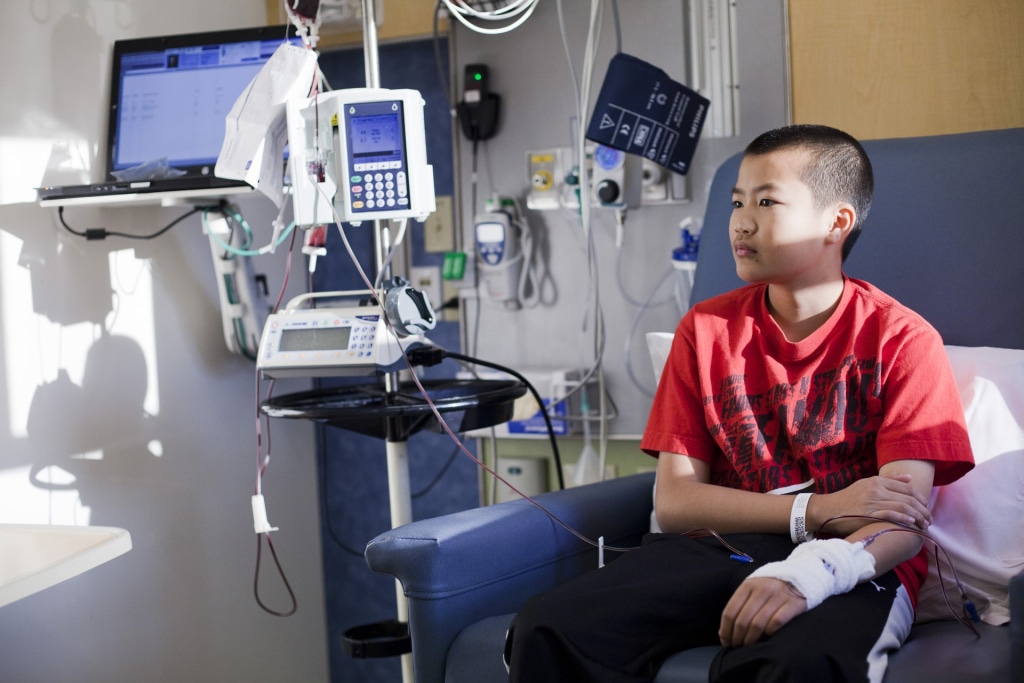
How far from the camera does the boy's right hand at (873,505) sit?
131 cm

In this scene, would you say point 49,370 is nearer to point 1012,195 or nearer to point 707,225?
Answer: point 707,225

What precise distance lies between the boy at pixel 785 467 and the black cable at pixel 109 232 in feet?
3.68

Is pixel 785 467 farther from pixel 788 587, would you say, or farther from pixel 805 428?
pixel 788 587

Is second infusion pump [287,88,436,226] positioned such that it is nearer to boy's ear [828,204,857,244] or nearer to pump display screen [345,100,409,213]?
pump display screen [345,100,409,213]

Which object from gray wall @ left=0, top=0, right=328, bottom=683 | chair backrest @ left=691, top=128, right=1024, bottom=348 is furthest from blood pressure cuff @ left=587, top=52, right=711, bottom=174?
gray wall @ left=0, top=0, right=328, bottom=683

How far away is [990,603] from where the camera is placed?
138cm

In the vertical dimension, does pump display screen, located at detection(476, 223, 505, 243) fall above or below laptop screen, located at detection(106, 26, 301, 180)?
below

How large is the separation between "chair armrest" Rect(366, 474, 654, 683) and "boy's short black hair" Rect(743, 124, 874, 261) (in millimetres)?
584

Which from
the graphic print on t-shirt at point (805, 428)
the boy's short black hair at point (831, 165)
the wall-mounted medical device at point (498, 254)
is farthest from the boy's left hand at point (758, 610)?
the wall-mounted medical device at point (498, 254)

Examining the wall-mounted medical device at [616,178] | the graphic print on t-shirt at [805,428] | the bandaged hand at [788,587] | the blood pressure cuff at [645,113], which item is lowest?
the bandaged hand at [788,587]

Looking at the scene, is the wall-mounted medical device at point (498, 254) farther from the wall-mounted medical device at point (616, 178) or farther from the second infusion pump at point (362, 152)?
the second infusion pump at point (362, 152)

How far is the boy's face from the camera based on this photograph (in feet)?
4.90

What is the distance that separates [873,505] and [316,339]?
947mm

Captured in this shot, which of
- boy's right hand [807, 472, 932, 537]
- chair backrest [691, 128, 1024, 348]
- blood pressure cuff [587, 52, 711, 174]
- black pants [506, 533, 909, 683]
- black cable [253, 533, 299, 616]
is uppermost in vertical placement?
blood pressure cuff [587, 52, 711, 174]
